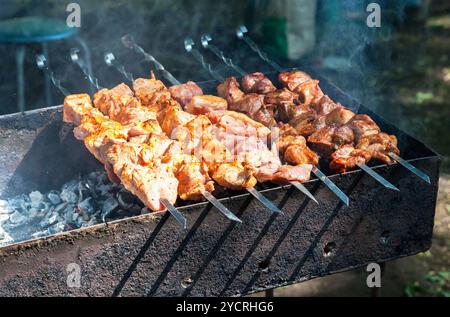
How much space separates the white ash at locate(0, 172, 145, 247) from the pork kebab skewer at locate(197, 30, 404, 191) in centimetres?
95

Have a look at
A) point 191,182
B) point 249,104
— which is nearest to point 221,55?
point 249,104

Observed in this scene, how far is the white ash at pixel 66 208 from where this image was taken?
141 inches

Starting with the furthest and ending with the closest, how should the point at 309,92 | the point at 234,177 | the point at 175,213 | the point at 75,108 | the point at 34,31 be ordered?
the point at 34,31
the point at 309,92
the point at 75,108
the point at 234,177
the point at 175,213

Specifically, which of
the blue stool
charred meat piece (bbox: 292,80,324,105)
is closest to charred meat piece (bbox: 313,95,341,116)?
charred meat piece (bbox: 292,80,324,105)

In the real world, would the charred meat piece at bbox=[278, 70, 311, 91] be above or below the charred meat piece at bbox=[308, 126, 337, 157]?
above

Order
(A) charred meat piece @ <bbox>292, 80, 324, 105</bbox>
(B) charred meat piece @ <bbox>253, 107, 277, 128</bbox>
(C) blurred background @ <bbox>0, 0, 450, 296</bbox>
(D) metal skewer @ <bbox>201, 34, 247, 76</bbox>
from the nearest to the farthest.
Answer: (B) charred meat piece @ <bbox>253, 107, 277, 128</bbox>, (A) charred meat piece @ <bbox>292, 80, 324, 105</bbox>, (D) metal skewer @ <bbox>201, 34, 247, 76</bbox>, (C) blurred background @ <bbox>0, 0, 450, 296</bbox>

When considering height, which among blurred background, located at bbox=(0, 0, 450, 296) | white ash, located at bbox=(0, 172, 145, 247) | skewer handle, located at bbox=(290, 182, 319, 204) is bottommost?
blurred background, located at bbox=(0, 0, 450, 296)

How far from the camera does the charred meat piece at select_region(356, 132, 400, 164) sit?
3635mm

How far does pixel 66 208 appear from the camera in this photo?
387 centimetres

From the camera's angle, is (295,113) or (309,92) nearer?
(295,113)

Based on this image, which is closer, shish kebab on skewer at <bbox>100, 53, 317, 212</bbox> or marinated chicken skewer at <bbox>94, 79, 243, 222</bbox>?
shish kebab on skewer at <bbox>100, 53, 317, 212</bbox>

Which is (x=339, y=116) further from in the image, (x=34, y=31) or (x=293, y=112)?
(x=34, y=31)

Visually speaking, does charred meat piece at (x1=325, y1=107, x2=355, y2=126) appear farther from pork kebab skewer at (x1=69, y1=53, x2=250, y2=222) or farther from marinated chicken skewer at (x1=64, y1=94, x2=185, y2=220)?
marinated chicken skewer at (x1=64, y1=94, x2=185, y2=220)

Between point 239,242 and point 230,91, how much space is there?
1186 mm
